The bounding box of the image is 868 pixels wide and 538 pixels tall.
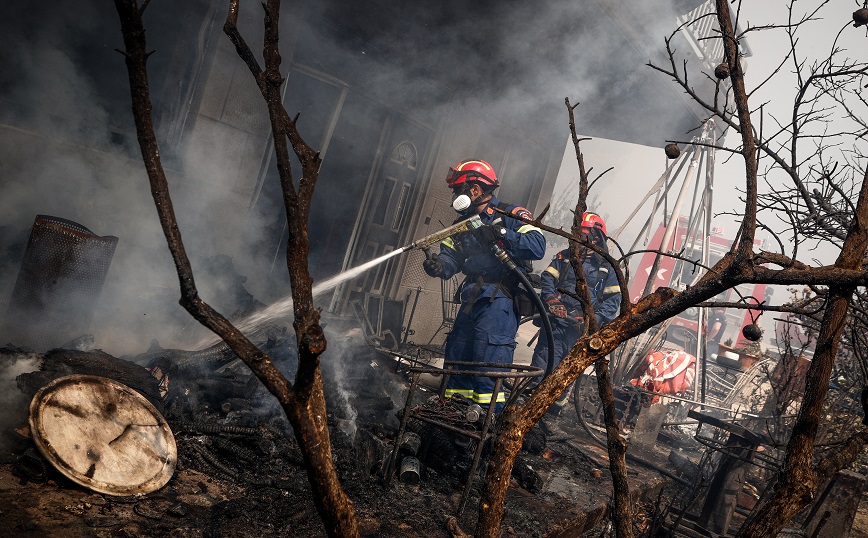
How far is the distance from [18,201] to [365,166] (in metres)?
4.81

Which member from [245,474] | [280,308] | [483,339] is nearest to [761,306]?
[245,474]

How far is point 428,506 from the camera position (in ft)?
13.8

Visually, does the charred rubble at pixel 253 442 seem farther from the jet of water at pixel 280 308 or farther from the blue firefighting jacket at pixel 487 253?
the blue firefighting jacket at pixel 487 253

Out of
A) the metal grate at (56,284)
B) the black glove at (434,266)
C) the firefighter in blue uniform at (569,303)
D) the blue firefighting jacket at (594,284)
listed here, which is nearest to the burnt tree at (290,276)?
the metal grate at (56,284)

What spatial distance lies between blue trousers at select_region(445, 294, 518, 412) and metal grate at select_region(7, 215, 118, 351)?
3641 millimetres

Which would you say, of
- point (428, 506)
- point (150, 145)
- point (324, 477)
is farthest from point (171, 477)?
point (150, 145)

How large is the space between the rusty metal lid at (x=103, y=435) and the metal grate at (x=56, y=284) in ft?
6.09

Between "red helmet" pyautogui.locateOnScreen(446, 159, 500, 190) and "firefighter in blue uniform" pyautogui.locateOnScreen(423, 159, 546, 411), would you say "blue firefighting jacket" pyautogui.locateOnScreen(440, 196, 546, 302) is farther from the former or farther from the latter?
"red helmet" pyautogui.locateOnScreen(446, 159, 500, 190)

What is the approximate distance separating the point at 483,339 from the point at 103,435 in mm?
3871

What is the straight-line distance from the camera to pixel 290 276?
1.69m

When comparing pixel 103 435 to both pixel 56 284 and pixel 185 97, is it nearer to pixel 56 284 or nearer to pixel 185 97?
pixel 56 284

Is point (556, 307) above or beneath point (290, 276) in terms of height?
above

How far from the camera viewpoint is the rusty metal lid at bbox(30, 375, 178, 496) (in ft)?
10.7

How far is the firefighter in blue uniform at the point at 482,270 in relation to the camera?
627 cm
